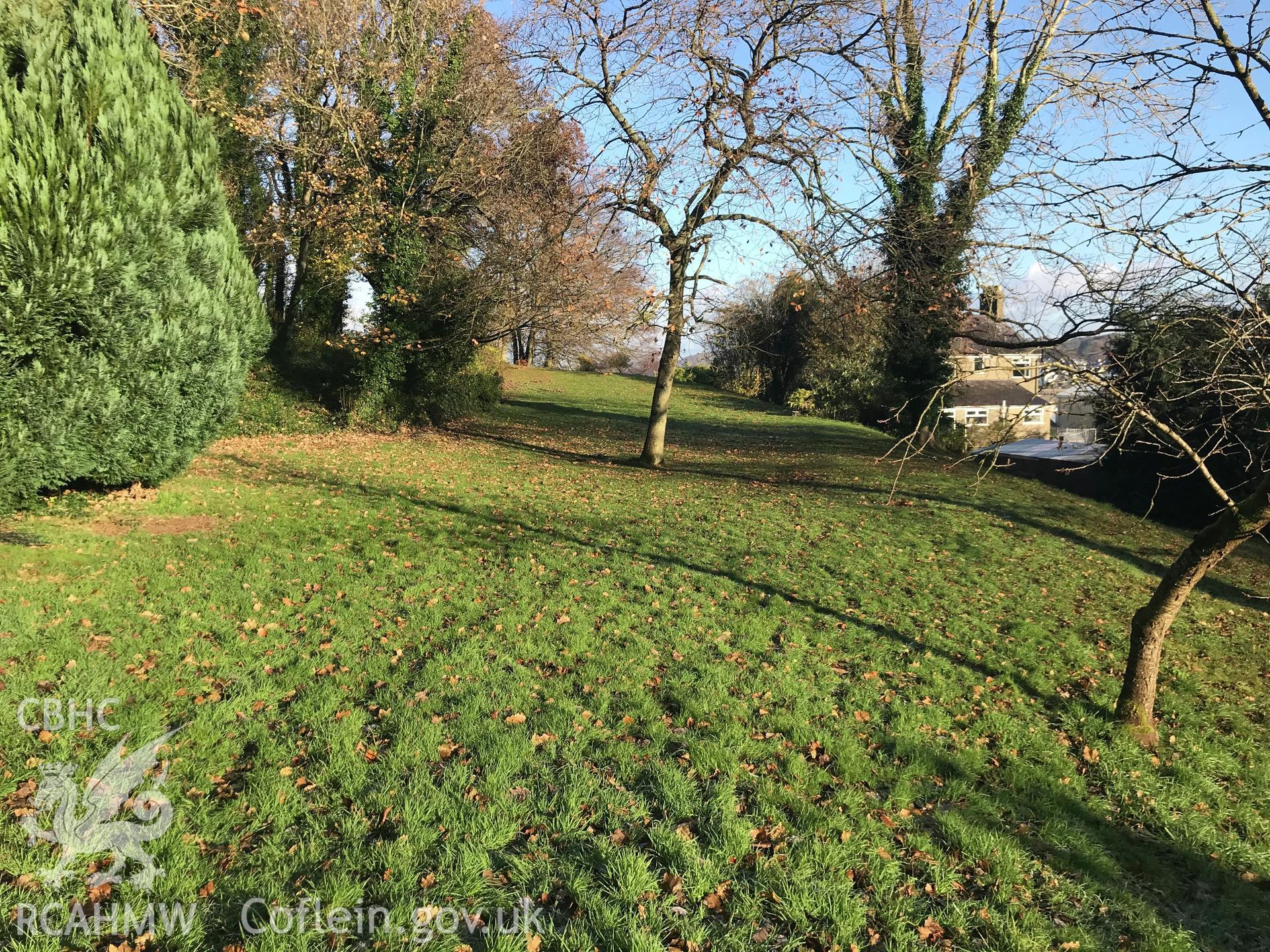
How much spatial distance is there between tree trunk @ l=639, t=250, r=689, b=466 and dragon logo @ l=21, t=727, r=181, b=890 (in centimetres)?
1077

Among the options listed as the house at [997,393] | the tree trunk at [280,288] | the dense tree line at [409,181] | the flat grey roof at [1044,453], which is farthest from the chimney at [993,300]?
the tree trunk at [280,288]

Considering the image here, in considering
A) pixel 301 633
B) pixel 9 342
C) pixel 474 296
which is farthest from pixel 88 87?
pixel 474 296

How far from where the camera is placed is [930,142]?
51.8ft

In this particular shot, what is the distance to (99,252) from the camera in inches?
244

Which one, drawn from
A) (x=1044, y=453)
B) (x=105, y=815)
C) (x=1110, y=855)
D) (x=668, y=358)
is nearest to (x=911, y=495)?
(x=668, y=358)

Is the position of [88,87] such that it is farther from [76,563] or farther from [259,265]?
[259,265]

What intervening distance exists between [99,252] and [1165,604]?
10.1 meters

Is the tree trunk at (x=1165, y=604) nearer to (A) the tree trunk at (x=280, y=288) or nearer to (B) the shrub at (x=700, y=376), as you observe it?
(A) the tree trunk at (x=280, y=288)

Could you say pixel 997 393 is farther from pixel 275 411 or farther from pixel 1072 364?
pixel 1072 364

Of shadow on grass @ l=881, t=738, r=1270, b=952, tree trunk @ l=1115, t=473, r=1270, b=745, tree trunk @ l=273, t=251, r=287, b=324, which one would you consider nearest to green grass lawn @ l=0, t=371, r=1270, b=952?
shadow on grass @ l=881, t=738, r=1270, b=952

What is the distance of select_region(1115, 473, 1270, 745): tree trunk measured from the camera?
473 centimetres

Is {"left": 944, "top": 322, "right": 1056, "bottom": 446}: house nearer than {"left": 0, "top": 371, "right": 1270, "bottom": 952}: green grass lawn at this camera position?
No

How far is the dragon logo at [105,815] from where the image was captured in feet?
10.1

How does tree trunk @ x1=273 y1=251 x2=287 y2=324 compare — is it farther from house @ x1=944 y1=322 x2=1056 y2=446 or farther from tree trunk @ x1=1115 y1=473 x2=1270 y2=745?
tree trunk @ x1=1115 y1=473 x2=1270 y2=745
